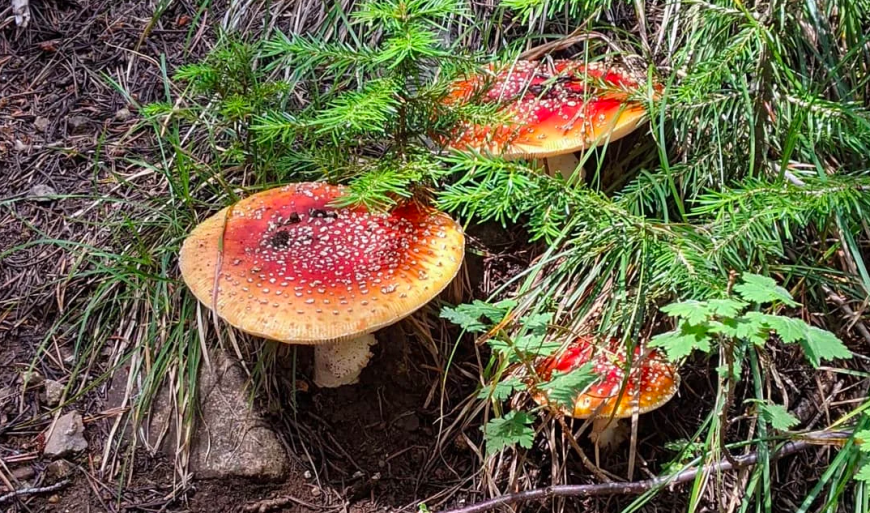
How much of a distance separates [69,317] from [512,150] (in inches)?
69.1

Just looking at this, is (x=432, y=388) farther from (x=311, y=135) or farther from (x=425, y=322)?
(x=311, y=135)

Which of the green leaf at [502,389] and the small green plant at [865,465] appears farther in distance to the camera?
the green leaf at [502,389]

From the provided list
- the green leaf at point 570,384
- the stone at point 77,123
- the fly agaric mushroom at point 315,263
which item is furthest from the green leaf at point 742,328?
the stone at point 77,123

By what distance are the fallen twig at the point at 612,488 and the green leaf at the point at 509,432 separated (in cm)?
26

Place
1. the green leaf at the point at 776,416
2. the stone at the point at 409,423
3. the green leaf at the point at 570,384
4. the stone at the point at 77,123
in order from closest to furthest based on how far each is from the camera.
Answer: the green leaf at the point at 776,416 → the green leaf at the point at 570,384 → the stone at the point at 409,423 → the stone at the point at 77,123

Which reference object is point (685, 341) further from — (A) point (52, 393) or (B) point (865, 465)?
(A) point (52, 393)

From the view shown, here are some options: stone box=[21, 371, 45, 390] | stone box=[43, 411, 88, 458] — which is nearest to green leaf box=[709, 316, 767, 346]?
stone box=[43, 411, 88, 458]

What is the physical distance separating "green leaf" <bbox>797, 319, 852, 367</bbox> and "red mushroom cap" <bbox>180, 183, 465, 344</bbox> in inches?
41.7

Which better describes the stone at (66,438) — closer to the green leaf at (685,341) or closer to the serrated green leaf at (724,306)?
the green leaf at (685,341)

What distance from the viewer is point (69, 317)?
2971 mm

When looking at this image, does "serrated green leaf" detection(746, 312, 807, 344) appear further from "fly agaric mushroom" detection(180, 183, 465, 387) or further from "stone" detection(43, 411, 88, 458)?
"stone" detection(43, 411, 88, 458)

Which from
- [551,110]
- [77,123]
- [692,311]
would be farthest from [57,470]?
[692,311]

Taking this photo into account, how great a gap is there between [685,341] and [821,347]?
28 centimetres

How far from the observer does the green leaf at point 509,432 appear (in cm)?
220
